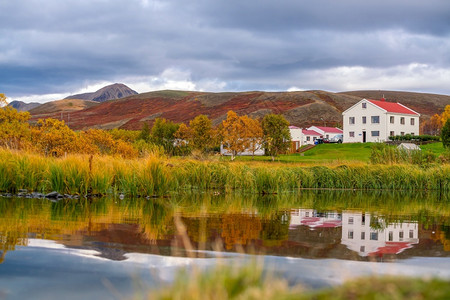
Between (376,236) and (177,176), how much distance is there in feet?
41.2

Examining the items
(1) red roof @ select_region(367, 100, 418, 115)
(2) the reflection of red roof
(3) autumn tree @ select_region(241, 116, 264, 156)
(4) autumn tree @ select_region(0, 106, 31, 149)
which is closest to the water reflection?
(2) the reflection of red roof

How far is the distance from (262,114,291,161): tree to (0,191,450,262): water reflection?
4283 centimetres

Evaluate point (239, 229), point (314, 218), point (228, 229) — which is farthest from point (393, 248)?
point (314, 218)

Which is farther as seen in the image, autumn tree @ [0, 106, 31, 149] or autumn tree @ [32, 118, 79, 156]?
autumn tree @ [0, 106, 31, 149]

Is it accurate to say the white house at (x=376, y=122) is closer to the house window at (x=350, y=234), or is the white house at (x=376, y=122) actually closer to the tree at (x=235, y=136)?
the tree at (x=235, y=136)

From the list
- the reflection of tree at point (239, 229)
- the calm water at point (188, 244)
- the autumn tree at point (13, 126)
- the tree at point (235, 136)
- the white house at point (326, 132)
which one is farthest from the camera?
the white house at point (326, 132)

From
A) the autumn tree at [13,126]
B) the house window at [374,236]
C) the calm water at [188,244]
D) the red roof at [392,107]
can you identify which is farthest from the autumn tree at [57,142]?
the red roof at [392,107]

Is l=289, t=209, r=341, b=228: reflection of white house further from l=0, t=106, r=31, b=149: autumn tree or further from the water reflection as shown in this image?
l=0, t=106, r=31, b=149: autumn tree

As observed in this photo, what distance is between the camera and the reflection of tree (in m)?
8.13

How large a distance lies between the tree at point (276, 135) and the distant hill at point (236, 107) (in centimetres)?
5858

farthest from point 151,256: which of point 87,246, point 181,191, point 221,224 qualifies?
point 181,191

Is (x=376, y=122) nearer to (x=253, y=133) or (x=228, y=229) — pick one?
(x=253, y=133)

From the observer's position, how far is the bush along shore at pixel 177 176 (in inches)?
667

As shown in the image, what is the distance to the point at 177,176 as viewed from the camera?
68.2 ft
